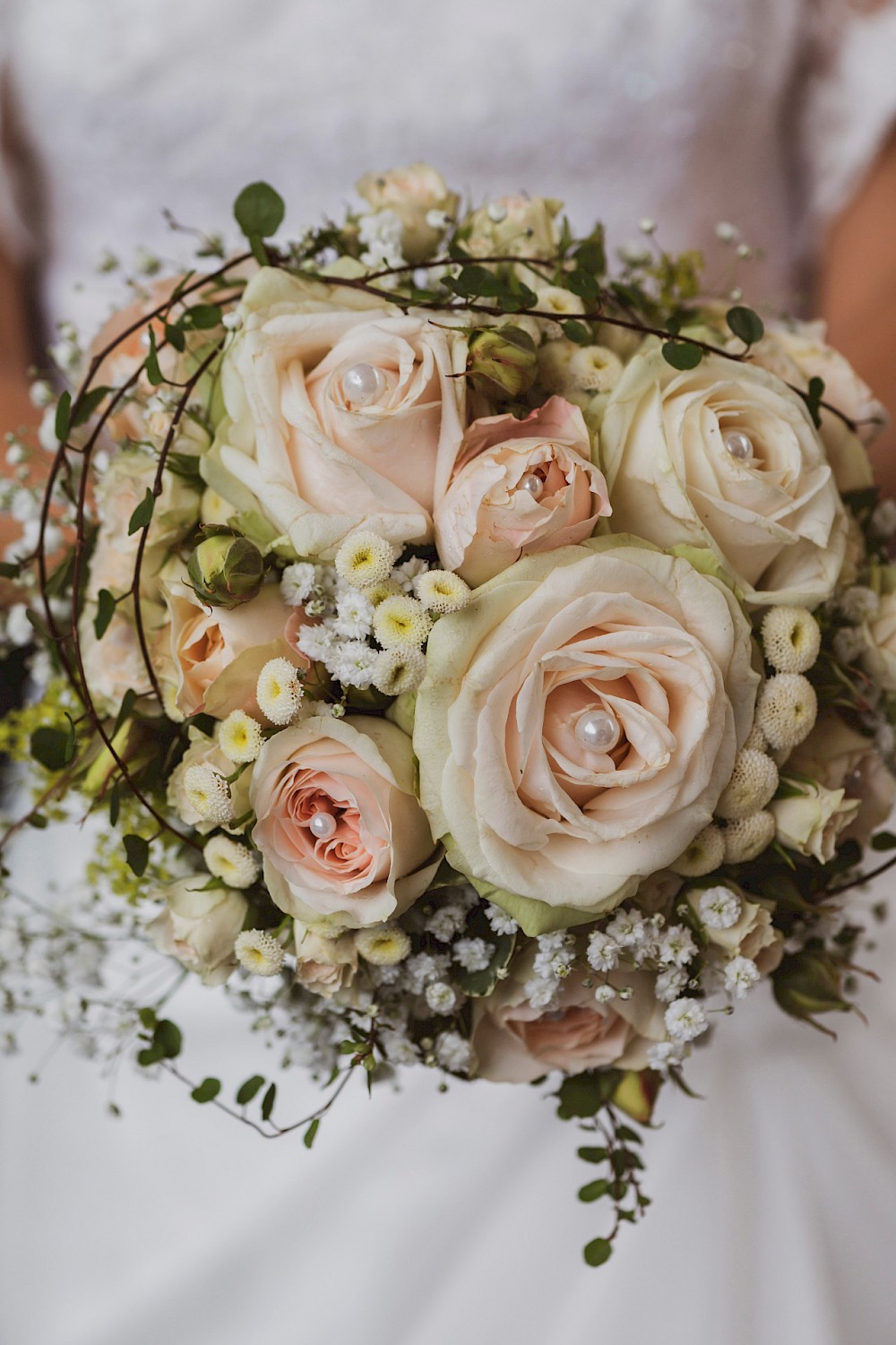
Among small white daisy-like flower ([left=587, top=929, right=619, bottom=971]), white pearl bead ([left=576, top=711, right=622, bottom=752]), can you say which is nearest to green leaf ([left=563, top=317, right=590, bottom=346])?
white pearl bead ([left=576, top=711, right=622, bottom=752])

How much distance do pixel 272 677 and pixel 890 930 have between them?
30.7 inches

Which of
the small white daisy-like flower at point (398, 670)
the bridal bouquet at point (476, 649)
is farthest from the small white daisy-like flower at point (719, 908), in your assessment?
the small white daisy-like flower at point (398, 670)

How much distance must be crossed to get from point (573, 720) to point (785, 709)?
0.46ft

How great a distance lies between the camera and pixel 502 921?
0.57 meters

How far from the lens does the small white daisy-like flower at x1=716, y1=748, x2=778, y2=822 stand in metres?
0.57

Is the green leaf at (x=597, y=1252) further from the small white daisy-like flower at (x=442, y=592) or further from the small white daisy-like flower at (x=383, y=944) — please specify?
the small white daisy-like flower at (x=442, y=592)

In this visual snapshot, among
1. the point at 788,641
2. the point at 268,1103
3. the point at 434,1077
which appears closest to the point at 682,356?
the point at 788,641

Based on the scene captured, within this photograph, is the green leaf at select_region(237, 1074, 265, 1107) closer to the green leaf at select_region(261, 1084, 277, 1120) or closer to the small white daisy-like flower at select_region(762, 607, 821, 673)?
the green leaf at select_region(261, 1084, 277, 1120)

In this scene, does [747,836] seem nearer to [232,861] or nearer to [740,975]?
[740,975]

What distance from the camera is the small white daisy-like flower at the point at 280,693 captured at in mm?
517

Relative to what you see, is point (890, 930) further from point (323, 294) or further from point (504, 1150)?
point (323, 294)

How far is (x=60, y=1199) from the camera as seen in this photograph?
95 centimetres

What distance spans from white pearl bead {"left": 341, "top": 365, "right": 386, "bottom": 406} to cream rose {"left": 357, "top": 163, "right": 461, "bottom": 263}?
190 millimetres

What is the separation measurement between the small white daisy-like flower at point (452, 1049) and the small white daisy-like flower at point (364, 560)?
30 centimetres
